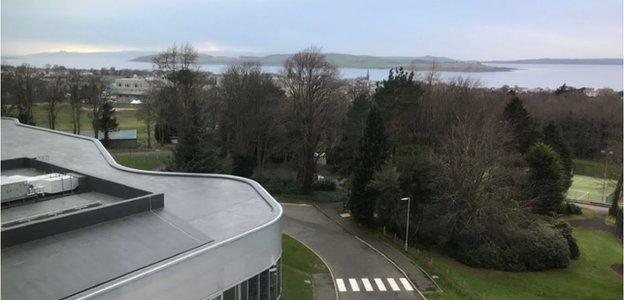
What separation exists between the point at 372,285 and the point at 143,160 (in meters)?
32.2

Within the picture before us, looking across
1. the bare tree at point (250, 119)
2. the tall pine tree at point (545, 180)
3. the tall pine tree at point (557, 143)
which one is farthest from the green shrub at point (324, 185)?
the tall pine tree at point (557, 143)

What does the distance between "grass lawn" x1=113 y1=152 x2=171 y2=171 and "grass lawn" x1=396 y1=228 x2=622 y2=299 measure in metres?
25.4

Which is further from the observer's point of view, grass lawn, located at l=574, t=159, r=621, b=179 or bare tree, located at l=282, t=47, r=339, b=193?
grass lawn, located at l=574, t=159, r=621, b=179

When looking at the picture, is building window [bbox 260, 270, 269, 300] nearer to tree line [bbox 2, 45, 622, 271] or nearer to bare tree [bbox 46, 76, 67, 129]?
tree line [bbox 2, 45, 622, 271]

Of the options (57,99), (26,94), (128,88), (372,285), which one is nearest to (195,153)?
(372,285)

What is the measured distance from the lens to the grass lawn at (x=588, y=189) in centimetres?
4759

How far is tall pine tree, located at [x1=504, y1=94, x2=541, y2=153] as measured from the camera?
43.6 m

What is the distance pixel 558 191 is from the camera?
3572 centimetres

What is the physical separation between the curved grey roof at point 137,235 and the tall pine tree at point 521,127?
32003 millimetres

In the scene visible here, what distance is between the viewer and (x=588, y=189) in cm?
5197

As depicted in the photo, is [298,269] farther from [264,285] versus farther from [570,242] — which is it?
[570,242]

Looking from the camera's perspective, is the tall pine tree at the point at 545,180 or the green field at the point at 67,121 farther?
the green field at the point at 67,121

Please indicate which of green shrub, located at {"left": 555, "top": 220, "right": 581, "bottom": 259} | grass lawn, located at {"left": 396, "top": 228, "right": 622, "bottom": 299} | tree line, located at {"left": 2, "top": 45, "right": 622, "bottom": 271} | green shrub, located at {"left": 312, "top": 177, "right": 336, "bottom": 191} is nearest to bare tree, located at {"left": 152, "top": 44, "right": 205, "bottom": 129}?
tree line, located at {"left": 2, "top": 45, "right": 622, "bottom": 271}

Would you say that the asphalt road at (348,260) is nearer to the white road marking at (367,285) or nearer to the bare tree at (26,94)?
the white road marking at (367,285)
